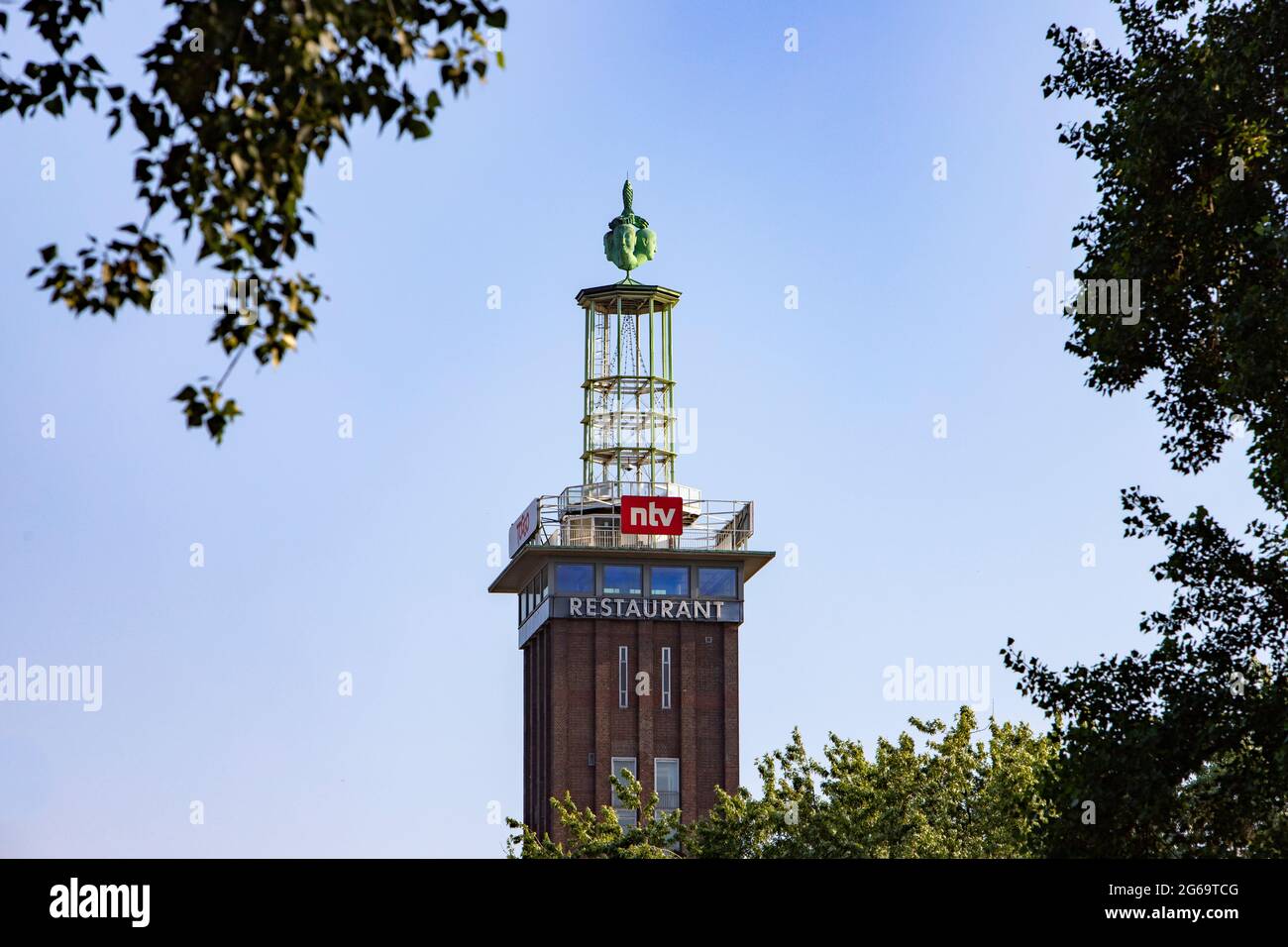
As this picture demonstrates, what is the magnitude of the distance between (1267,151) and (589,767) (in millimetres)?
65854

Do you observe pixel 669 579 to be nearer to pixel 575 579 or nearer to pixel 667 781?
pixel 575 579

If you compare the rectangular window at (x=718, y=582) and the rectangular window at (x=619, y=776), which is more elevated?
the rectangular window at (x=718, y=582)

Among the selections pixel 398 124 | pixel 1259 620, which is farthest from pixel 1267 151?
pixel 398 124

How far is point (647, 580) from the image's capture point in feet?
284

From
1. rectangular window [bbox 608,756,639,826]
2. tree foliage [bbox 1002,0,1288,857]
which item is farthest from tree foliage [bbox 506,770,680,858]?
tree foliage [bbox 1002,0,1288,857]

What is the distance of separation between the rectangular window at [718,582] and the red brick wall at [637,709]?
4.55ft

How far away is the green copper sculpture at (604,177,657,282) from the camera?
87.4m

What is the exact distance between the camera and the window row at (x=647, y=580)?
86.1 m

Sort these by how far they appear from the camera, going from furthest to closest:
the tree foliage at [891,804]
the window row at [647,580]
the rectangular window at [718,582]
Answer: the rectangular window at [718,582]
the window row at [647,580]
the tree foliage at [891,804]

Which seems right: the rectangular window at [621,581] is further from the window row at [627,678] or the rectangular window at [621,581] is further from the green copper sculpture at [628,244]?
the green copper sculpture at [628,244]

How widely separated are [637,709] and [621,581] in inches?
224
